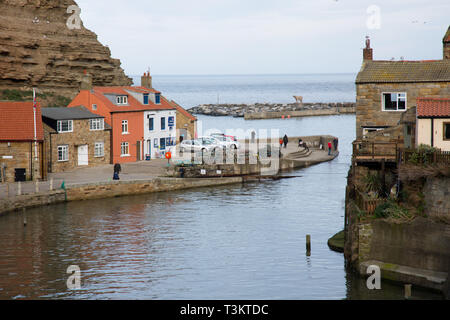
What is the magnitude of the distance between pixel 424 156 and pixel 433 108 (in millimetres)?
3096

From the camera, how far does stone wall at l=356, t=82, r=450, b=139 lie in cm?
3878

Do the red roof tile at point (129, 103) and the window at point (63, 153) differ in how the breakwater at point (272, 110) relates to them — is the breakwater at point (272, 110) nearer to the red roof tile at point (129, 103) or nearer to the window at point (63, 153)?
the red roof tile at point (129, 103)

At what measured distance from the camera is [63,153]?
6066cm

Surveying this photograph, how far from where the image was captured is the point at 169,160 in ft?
220

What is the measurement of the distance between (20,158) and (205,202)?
14.9m

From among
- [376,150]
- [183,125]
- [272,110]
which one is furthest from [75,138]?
[272,110]

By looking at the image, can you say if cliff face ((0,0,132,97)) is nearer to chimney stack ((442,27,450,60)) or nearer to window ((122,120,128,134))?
window ((122,120,128,134))

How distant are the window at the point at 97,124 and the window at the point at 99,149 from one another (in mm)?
1454

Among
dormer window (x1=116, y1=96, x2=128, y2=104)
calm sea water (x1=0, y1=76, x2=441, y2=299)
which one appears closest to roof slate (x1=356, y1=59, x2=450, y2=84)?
calm sea water (x1=0, y1=76, x2=441, y2=299)

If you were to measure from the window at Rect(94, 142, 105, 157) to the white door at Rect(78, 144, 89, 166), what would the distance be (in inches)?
43.8

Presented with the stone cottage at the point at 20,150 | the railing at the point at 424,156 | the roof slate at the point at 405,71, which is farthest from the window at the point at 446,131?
the stone cottage at the point at 20,150

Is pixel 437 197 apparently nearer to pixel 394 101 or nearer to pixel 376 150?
pixel 376 150
